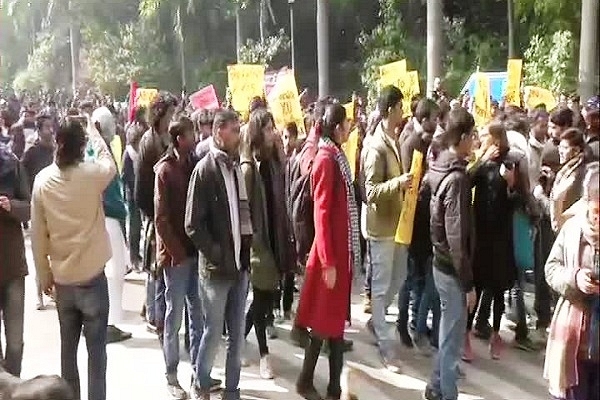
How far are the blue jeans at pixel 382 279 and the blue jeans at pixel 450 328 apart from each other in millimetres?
930

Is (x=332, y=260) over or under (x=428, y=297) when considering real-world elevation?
over

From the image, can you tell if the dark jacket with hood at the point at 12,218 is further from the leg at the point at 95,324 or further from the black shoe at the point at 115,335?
the black shoe at the point at 115,335

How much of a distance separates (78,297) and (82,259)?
216 millimetres

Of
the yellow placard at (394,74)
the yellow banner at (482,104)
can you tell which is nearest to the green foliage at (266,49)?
the yellow placard at (394,74)

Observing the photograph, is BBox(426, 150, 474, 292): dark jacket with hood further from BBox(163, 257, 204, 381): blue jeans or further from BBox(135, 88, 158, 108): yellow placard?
BBox(135, 88, 158, 108): yellow placard

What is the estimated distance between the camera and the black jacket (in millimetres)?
4875

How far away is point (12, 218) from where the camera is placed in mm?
4938

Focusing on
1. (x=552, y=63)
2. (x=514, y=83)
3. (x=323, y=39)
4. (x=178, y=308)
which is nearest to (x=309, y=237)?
(x=178, y=308)

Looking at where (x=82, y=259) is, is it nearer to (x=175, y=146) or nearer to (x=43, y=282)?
(x=43, y=282)

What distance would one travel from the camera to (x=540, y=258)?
22.8 ft

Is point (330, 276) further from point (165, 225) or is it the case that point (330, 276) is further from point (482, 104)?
point (482, 104)

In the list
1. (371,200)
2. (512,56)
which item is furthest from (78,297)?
(512,56)

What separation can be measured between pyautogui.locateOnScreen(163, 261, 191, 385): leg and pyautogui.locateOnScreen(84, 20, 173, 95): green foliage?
20068mm

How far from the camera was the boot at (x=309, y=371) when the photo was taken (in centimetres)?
529
